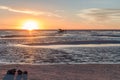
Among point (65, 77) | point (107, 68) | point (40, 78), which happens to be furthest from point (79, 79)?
point (107, 68)

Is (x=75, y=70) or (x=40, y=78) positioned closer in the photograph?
(x=40, y=78)

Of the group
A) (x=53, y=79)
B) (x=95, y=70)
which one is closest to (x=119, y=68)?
(x=95, y=70)

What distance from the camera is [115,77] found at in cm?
1545

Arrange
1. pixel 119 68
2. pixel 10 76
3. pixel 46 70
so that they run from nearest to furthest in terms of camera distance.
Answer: pixel 10 76 → pixel 46 70 → pixel 119 68

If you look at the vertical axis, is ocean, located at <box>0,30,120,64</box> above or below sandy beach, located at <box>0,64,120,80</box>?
below

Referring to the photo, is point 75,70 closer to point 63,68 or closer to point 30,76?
point 63,68

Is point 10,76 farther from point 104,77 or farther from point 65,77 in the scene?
point 104,77

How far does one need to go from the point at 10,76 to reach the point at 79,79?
358 centimetres

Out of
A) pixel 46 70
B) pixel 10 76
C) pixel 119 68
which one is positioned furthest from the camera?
pixel 119 68

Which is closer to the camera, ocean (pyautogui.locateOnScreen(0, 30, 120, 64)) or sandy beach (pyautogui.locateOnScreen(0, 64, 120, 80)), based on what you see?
sandy beach (pyautogui.locateOnScreen(0, 64, 120, 80))

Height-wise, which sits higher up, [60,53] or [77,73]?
[77,73]

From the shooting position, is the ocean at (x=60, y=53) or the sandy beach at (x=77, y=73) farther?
the ocean at (x=60, y=53)

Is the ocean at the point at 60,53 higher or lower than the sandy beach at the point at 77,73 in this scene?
lower

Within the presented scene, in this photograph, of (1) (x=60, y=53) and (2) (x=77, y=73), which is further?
(1) (x=60, y=53)
